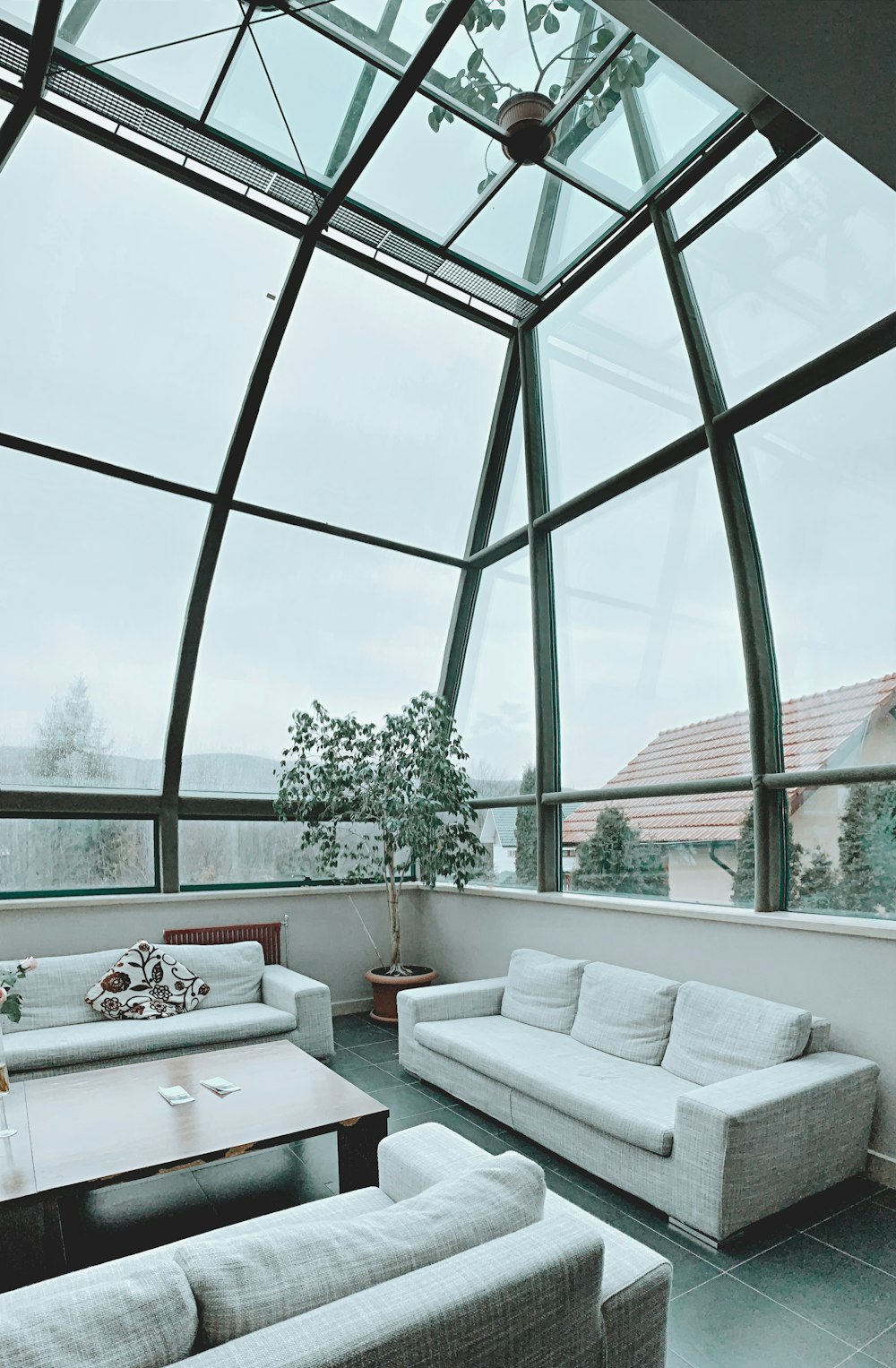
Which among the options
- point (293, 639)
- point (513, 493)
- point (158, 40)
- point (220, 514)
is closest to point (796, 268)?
point (513, 493)

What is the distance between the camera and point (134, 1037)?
14.1ft

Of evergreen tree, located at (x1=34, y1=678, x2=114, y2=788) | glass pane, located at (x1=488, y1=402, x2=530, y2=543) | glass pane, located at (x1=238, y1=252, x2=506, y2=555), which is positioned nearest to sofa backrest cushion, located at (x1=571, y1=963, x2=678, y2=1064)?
glass pane, located at (x1=488, y1=402, x2=530, y2=543)

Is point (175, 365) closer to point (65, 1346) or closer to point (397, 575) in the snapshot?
point (397, 575)

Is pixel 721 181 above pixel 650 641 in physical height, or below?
above

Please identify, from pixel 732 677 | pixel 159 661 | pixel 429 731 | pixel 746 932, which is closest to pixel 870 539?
pixel 732 677

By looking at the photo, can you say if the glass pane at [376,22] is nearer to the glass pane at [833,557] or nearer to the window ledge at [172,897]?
the glass pane at [833,557]

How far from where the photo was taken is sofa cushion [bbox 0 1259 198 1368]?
1.18 m

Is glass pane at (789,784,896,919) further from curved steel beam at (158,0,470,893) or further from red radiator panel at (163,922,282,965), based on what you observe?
curved steel beam at (158,0,470,893)

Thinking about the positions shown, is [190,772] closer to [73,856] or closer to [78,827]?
[78,827]

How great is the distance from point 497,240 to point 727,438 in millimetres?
1964

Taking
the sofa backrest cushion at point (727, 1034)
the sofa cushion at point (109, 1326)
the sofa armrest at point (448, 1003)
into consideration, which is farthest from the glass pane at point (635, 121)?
the sofa cushion at point (109, 1326)

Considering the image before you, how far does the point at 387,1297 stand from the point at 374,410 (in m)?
5.28

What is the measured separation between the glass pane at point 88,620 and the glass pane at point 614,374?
2589 millimetres

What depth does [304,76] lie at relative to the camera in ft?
13.1
